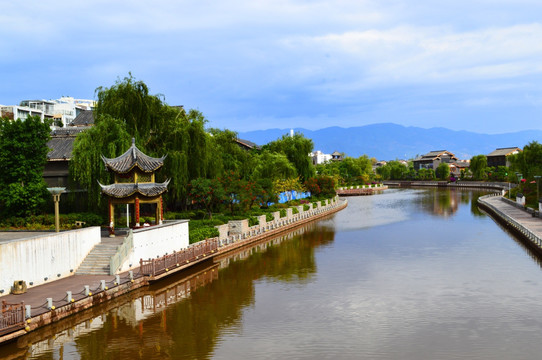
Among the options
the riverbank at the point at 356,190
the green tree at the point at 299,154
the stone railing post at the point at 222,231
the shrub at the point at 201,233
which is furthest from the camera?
the riverbank at the point at 356,190

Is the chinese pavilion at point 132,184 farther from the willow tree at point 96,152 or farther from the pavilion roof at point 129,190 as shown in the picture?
the willow tree at point 96,152

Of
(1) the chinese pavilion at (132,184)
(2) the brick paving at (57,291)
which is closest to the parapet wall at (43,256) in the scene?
(2) the brick paving at (57,291)

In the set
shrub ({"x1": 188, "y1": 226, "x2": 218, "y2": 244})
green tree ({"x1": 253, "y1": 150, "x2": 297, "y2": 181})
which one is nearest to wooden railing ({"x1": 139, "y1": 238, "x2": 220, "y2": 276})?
shrub ({"x1": 188, "y1": 226, "x2": 218, "y2": 244})

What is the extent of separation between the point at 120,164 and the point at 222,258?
9.68 m

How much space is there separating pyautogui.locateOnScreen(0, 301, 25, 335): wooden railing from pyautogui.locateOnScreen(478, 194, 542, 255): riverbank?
98.9 ft

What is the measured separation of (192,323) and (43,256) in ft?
27.0

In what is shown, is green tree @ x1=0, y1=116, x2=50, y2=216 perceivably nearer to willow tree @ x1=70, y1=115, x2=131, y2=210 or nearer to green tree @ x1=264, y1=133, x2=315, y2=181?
willow tree @ x1=70, y1=115, x2=131, y2=210

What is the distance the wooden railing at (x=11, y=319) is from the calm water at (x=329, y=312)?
2.04 feet

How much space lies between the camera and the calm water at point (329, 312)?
17.5m

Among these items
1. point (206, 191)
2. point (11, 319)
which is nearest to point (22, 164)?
point (206, 191)

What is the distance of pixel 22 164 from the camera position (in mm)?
36250

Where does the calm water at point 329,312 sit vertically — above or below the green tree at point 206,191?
below

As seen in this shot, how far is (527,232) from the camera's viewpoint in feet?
125

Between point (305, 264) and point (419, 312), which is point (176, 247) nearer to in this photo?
point (305, 264)
